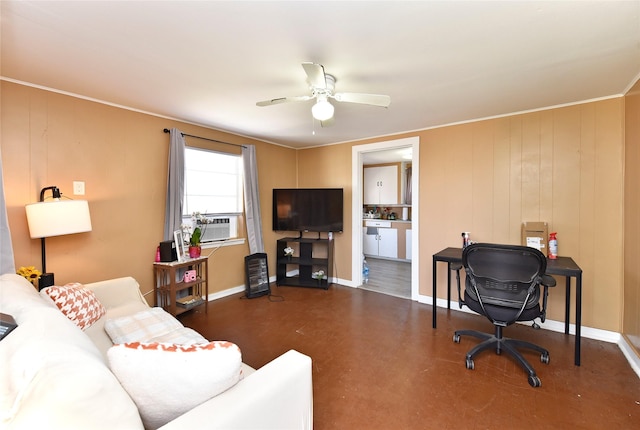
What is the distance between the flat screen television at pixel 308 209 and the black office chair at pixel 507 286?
91.0 inches

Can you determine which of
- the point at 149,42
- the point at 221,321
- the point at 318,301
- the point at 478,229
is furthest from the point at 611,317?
the point at 149,42

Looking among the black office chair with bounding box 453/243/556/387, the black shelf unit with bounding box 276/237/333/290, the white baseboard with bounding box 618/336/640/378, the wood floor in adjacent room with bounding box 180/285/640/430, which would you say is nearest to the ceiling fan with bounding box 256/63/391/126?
the black office chair with bounding box 453/243/556/387

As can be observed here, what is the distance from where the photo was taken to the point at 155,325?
196 cm

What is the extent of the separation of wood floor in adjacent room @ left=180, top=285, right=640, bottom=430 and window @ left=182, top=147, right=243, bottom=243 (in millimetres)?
1118

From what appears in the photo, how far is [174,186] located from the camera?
3248 mm

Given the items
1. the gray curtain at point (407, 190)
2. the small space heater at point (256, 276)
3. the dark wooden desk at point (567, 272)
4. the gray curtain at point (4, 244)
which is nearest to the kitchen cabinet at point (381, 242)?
the gray curtain at point (407, 190)

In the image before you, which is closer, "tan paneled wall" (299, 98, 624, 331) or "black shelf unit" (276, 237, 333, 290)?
"tan paneled wall" (299, 98, 624, 331)

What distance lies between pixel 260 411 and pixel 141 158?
3047mm

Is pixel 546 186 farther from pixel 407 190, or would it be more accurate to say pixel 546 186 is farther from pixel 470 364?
pixel 407 190

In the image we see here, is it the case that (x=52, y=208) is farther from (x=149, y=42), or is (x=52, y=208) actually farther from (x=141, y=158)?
(x=149, y=42)

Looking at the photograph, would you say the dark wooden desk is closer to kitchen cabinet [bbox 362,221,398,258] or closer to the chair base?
the chair base

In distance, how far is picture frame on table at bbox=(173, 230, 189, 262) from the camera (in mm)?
3139

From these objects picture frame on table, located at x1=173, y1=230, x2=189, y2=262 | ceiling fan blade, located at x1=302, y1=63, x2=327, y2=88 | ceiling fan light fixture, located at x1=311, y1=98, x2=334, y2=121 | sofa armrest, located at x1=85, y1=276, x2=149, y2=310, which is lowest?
sofa armrest, located at x1=85, y1=276, x2=149, y2=310

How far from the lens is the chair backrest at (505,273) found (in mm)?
2061
